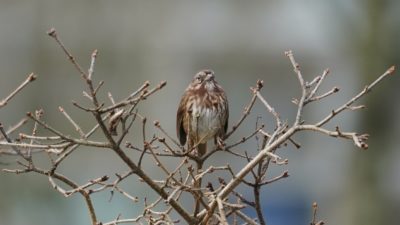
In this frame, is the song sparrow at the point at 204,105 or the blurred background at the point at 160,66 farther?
the blurred background at the point at 160,66

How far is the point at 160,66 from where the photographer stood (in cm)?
1277

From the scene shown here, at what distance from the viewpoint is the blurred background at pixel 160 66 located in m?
11.5

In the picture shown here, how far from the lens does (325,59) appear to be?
11961 mm

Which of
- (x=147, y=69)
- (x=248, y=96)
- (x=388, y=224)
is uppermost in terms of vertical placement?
(x=147, y=69)

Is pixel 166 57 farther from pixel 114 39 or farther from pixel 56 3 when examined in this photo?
pixel 56 3

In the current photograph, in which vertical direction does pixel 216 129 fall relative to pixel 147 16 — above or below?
below

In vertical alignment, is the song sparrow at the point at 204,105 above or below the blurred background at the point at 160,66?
below

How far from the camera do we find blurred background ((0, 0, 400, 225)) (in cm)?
1150

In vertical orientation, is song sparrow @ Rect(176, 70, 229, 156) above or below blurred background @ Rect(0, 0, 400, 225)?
below

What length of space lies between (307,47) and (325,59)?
0.38m

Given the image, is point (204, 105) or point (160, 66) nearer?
point (204, 105)

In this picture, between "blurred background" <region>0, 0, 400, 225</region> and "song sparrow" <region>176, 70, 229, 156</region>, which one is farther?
"blurred background" <region>0, 0, 400, 225</region>

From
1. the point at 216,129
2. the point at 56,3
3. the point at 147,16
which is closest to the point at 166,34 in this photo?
the point at 147,16

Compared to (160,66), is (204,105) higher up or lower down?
lower down
